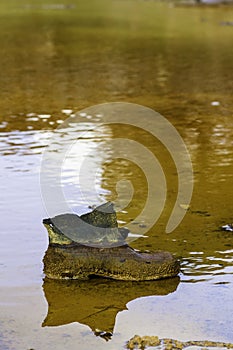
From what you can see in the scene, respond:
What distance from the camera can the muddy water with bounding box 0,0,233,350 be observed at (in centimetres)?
528

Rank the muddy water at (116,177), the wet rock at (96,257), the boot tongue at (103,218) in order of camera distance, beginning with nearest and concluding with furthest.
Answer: the muddy water at (116,177)
the wet rock at (96,257)
the boot tongue at (103,218)

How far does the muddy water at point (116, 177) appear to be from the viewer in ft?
17.3

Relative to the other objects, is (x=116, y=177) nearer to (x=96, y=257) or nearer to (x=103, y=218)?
(x=103, y=218)

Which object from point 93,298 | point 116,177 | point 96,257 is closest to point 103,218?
point 96,257

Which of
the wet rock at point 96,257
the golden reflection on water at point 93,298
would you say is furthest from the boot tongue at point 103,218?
the golden reflection on water at point 93,298

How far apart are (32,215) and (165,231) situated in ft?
3.79

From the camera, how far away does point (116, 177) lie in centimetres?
870

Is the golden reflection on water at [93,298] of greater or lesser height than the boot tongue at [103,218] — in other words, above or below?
below

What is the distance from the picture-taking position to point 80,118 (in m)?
11.8

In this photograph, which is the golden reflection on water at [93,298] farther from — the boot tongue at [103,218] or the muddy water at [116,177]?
the boot tongue at [103,218]

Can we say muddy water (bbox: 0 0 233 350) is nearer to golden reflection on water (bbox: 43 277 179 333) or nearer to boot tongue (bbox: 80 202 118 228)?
golden reflection on water (bbox: 43 277 179 333)

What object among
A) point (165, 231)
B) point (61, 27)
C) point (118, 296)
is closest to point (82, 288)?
point (118, 296)

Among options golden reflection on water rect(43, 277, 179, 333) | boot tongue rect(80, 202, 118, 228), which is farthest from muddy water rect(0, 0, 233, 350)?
boot tongue rect(80, 202, 118, 228)

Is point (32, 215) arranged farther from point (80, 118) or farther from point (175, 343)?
point (80, 118)
